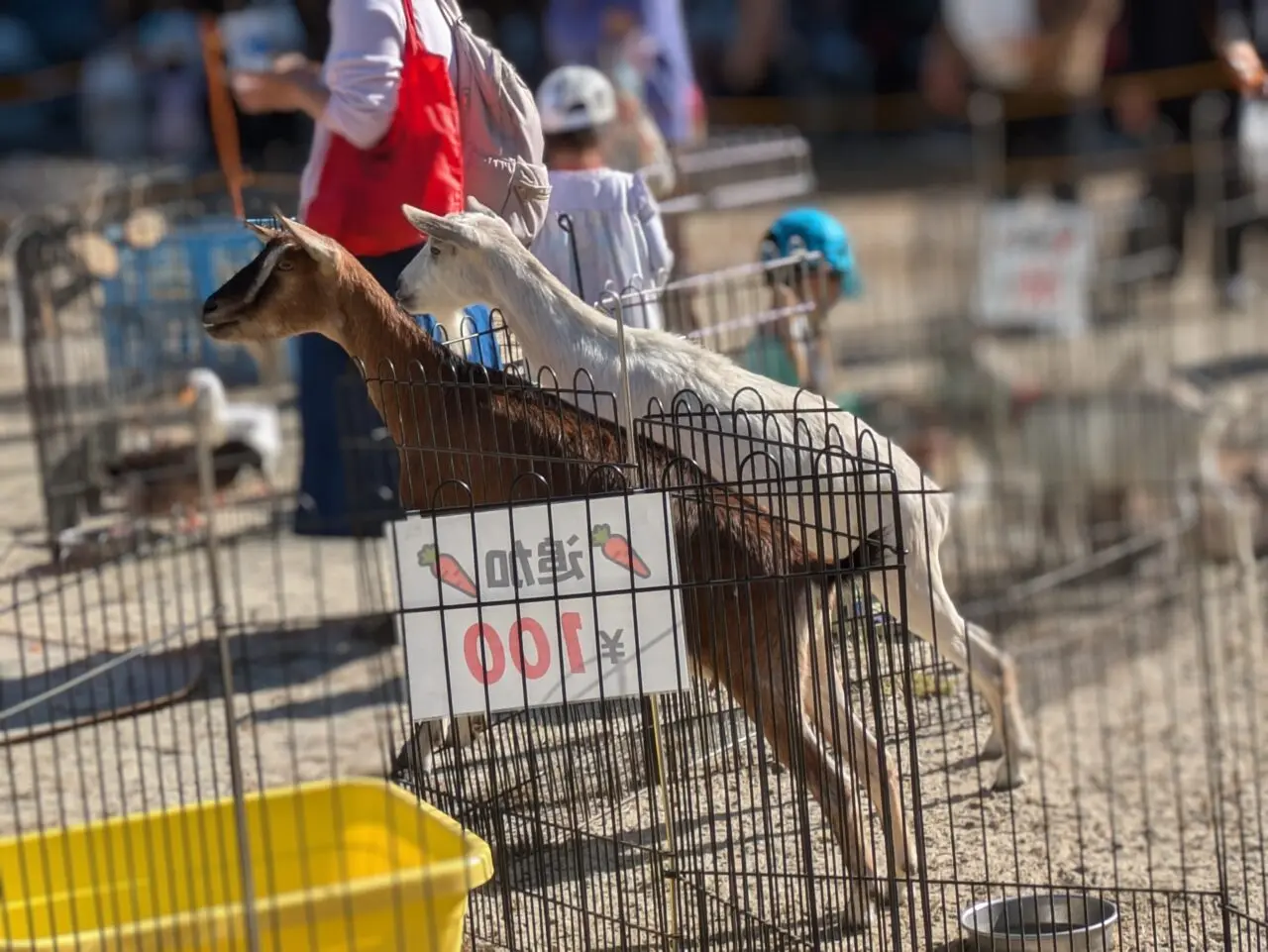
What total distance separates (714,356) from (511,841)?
1330 millimetres

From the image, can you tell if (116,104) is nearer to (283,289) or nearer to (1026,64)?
(1026,64)

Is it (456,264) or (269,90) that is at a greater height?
(269,90)

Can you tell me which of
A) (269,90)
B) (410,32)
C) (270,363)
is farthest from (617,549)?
(270,363)

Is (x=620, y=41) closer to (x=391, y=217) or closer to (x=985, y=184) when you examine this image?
(x=391, y=217)

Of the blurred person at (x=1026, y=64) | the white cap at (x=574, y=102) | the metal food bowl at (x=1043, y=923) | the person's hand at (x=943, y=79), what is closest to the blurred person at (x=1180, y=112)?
the blurred person at (x=1026, y=64)

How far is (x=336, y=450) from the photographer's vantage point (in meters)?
7.18

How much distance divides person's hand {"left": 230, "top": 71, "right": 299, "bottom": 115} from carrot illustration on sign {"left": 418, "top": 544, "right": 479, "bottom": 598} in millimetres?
2332

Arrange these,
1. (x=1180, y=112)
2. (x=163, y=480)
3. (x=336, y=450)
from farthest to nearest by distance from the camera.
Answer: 1. (x=1180, y=112)
2. (x=163, y=480)
3. (x=336, y=450)

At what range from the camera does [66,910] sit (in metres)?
4.20

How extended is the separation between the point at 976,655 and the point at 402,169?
7.15 feet

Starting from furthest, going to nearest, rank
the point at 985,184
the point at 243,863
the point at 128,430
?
the point at 985,184 < the point at 128,430 < the point at 243,863

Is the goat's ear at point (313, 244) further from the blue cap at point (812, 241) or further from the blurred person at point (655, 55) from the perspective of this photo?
the blurred person at point (655, 55)

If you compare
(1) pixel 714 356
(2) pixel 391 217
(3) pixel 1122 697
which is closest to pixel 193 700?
(2) pixel 391 217

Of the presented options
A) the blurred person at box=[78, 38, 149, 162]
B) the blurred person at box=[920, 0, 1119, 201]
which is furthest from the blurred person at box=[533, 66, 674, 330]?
the blurred person at box=[78, 38, 149, 162]
